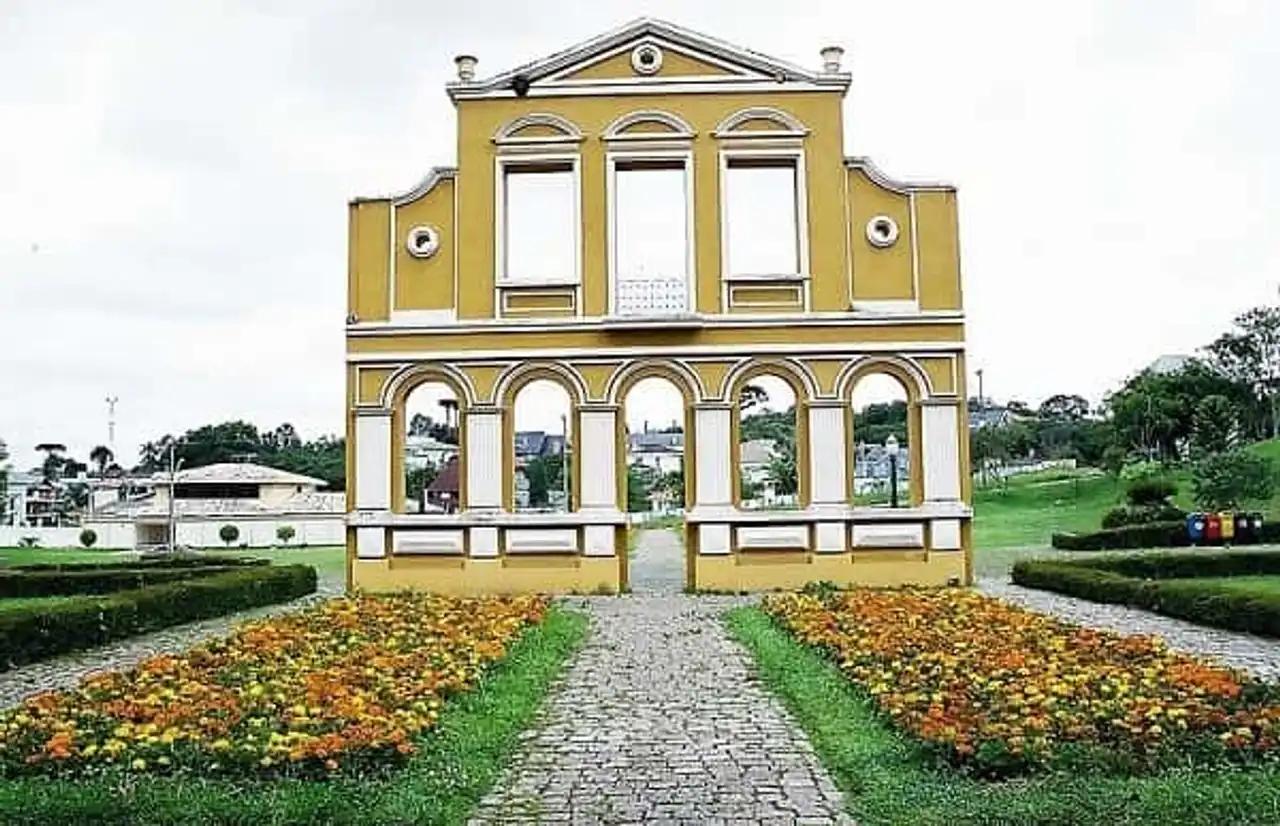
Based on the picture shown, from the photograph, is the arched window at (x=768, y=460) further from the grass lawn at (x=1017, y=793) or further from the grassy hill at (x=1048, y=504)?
the grass lawn at (x=1017, y=793)

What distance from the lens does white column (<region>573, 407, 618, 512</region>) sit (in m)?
21.5

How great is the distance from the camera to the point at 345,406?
22.1 m

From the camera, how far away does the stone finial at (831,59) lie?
22391 millimetres

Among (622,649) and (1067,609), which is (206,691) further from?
(1067,609)

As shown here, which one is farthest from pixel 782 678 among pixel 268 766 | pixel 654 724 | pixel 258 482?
pixel 258 482

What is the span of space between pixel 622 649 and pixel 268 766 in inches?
277

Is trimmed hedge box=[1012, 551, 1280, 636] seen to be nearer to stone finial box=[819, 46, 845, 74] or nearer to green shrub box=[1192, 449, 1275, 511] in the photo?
stone finial box=[819, 46, 845, 74]

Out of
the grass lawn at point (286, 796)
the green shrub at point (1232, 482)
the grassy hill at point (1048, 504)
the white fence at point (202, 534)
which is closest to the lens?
the grass lawn at point (286, 796)

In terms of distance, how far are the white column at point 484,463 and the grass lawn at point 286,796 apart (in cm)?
1317

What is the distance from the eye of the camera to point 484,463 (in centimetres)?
2159

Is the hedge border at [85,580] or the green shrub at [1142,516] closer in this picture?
the hedge border at [85,580]

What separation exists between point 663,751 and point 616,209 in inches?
575

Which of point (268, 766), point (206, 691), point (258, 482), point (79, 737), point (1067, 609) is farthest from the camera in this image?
point (258, 482)

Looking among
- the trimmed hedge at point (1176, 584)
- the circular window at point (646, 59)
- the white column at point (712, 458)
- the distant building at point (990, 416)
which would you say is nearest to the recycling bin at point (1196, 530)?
the trimmed hedge at point (1176, 584)
